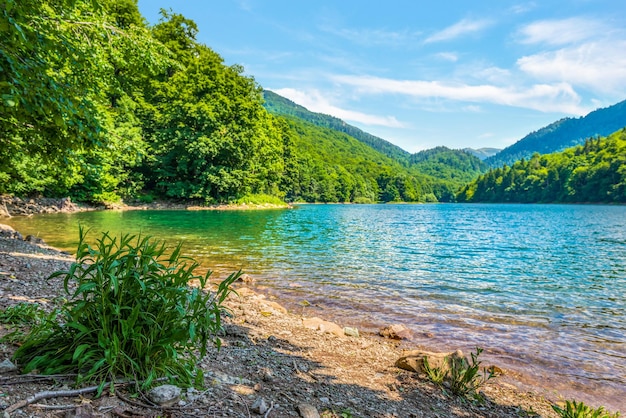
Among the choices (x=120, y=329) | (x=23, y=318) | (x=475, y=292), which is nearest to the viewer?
(x=120, y=329)

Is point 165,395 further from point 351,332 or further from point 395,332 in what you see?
point 395,332

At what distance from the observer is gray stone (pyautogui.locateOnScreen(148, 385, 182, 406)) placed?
2838 millimetres

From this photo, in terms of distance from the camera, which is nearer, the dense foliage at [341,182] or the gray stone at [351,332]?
the gray stone at [351,332]

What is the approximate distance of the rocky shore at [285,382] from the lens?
2764mm

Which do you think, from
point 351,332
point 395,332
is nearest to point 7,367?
point 351,332

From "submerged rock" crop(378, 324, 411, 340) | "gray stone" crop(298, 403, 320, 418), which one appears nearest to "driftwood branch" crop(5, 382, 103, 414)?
"gray stone" crop(298, 403, 320, 418)

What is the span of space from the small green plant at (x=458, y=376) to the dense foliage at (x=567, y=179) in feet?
451

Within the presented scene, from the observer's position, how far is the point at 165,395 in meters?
2.87

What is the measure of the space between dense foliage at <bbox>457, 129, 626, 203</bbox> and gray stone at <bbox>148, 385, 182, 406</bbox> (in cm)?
14136

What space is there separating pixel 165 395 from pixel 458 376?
3.81 m

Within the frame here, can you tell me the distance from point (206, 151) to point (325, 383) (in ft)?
147

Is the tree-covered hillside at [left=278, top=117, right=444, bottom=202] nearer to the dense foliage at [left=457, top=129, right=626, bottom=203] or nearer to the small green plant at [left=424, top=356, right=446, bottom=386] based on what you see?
the dense foliage at [left=457, top=129, right=626, bottom=203]

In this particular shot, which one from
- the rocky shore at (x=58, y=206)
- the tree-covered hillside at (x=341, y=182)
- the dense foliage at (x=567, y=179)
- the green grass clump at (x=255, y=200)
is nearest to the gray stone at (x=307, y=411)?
the rocky shore at (x=58, y=206)

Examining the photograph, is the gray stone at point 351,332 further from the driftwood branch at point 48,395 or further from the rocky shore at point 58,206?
the rocky shore at point 58,206
